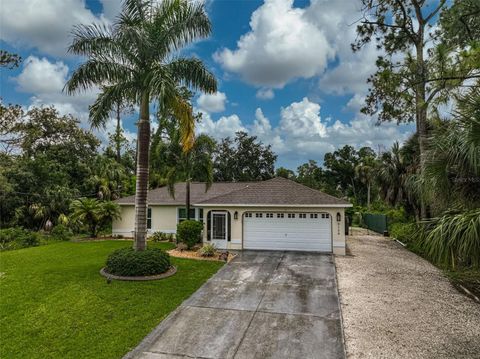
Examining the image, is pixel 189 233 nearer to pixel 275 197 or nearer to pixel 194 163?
pixel 194 163

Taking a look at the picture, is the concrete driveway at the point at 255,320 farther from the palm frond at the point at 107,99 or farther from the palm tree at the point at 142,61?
the palm frond at the point at 107,99

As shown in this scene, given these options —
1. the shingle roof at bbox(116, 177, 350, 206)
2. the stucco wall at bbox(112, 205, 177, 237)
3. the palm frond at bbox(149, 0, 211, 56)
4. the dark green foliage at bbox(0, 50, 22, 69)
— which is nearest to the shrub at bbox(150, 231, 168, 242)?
the stucco wall at bbox(112, 205, 177, 237)

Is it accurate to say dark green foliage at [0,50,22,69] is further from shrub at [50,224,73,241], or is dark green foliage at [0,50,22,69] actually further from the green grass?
the green grass

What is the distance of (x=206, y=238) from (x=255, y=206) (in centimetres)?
309

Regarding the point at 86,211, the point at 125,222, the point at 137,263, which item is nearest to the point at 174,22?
the point at 137,263

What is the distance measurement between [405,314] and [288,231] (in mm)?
7697

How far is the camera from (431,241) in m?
3.86

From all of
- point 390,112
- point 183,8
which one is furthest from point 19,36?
point 390,112

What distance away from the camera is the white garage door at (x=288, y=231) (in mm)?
14125

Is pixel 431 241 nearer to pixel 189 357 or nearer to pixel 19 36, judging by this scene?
pixel 189 357

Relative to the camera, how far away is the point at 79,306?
7.36 m

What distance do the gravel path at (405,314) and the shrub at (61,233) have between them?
17048 millimetres

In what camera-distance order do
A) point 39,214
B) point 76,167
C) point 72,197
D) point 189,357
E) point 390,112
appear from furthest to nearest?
point 76,167, point 72,197, point 39,214, point 390,112, point 189,357

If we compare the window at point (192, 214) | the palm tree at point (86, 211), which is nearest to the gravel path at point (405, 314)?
the window at point (192, 214)
